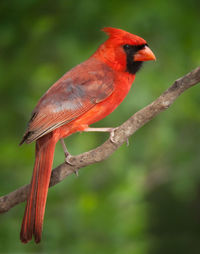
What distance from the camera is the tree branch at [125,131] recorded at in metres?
2.56

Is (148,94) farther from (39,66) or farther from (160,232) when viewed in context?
(160,232)

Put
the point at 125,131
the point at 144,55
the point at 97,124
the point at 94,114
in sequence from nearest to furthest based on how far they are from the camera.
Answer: the point at 125,131
the point at 94,114
the point at 144,55
the point at 97,124

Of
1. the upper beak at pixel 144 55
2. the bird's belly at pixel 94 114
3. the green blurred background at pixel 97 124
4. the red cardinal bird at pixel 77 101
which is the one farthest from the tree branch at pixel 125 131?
the green blurred background at pixel 97 124

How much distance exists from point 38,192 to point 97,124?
1966mm

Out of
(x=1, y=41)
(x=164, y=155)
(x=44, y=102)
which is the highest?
(x=1, y=41)

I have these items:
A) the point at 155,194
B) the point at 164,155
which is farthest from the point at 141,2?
the point at 155,194

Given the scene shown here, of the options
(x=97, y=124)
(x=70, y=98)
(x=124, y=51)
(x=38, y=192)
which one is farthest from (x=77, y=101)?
(x=97, y=124)

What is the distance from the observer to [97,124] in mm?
4719

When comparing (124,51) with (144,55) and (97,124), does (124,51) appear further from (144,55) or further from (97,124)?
(97,124)

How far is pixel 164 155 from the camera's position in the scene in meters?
5.38

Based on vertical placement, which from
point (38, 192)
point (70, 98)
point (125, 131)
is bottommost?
point (38, 192)

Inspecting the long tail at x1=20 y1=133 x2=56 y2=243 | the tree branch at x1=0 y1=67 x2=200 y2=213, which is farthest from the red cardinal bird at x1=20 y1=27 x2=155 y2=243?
the tree branch at x1=0 y1=67 x2=200 y2=213

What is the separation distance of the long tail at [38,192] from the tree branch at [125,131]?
5.4 inches

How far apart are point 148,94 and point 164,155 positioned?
948 millimetres
